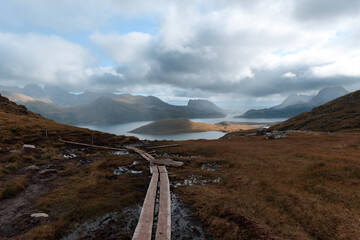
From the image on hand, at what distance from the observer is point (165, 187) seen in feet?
45.3

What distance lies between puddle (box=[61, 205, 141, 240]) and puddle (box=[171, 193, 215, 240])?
227 cm

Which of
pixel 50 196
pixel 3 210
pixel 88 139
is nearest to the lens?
pixel 3 210

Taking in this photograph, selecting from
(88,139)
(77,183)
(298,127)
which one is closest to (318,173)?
(77,183)

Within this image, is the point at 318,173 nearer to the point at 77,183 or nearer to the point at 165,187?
the point at 165,187

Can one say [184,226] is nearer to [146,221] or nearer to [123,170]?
[146,221]

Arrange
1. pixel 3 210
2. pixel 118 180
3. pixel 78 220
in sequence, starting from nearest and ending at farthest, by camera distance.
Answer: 1. pixel 78 220
2. pixel 3 210
3. pixel 118 180

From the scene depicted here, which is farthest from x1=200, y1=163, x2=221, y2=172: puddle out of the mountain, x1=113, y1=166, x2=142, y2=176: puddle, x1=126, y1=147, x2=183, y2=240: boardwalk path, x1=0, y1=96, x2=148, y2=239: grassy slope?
the mountain

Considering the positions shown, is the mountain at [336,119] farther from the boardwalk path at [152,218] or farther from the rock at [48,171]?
the rock at [48,171]

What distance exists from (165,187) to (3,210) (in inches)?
414

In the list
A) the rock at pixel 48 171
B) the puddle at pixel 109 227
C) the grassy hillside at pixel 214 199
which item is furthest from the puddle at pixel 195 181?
the rock at pixel 48 171

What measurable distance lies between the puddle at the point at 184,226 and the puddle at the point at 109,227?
2274mm

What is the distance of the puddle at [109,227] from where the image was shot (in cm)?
853

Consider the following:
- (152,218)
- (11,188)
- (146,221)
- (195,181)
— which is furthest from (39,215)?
(195,181)

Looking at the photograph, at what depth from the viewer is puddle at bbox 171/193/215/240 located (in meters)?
8.54
